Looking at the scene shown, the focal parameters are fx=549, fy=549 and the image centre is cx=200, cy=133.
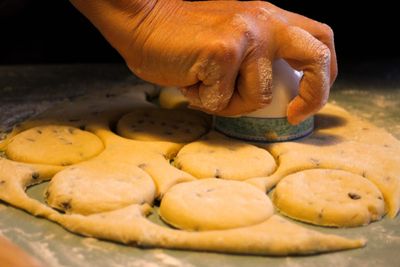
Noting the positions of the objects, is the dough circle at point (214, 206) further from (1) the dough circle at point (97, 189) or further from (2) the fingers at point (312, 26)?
(2) the fingers at point (312, 26)

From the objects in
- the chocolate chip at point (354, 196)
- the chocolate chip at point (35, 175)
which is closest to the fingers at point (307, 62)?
the chocolate chip at point (354, 196)

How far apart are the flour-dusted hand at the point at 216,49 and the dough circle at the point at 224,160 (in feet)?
0.35

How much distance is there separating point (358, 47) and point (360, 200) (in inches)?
63.2

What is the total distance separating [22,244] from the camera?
48.2 inches

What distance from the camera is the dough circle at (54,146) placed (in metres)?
1.53

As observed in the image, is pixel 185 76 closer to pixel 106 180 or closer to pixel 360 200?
pixel 106 180

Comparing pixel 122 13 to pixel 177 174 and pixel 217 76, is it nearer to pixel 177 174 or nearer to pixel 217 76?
pixel 217 76

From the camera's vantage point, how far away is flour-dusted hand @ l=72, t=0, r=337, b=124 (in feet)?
4.96

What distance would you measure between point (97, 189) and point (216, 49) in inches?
19.0

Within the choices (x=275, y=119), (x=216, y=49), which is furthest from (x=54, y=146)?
(x=275, y=119)

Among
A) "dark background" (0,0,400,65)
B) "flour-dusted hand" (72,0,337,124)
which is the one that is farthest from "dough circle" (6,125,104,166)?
"dark background" (0,0,400,65)

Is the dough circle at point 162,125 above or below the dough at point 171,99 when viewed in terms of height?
above

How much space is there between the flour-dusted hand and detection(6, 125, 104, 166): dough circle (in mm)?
262

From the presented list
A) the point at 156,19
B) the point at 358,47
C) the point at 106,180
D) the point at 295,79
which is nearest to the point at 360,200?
A: the point at 295,79
